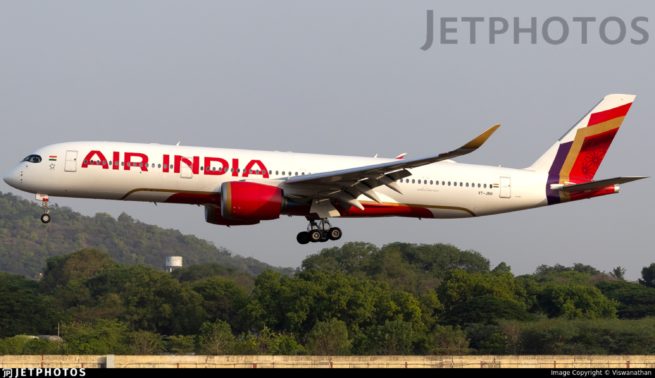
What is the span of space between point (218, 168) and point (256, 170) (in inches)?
66.6

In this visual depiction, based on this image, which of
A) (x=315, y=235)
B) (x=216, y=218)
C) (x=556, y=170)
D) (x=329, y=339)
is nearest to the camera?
(x=216, y=218)

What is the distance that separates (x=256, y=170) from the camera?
5406 centimetres

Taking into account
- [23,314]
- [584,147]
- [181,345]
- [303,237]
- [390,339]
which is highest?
[584,147]

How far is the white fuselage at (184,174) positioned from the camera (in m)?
52.5

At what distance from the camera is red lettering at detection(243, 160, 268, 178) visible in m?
53.9

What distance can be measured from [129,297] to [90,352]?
1284 inches

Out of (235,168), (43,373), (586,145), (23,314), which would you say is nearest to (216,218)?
(235,168)

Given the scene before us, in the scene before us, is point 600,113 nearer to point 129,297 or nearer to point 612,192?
point 612,192

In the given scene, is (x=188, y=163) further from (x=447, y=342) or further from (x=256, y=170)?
(x=447, y=342)

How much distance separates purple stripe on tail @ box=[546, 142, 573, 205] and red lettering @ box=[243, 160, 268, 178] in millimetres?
13672

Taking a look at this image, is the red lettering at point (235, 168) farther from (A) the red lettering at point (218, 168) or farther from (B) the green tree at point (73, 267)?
(B) the green tree at point (73, 267)

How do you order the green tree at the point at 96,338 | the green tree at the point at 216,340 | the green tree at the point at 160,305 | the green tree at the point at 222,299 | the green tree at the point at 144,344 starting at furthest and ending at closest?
1. the green tree at the point at 160,305
2. the green tree at the point at 222,299
3. the green tree at the point at 144,344
4. the green tree at the point at 96,338
5. the green tree at the point at 216,340

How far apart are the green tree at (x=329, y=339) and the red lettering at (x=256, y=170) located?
20938 millimetres

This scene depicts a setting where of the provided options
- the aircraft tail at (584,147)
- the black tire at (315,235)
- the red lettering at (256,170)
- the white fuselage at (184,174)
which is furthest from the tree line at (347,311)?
the red lettering at (256,170)
